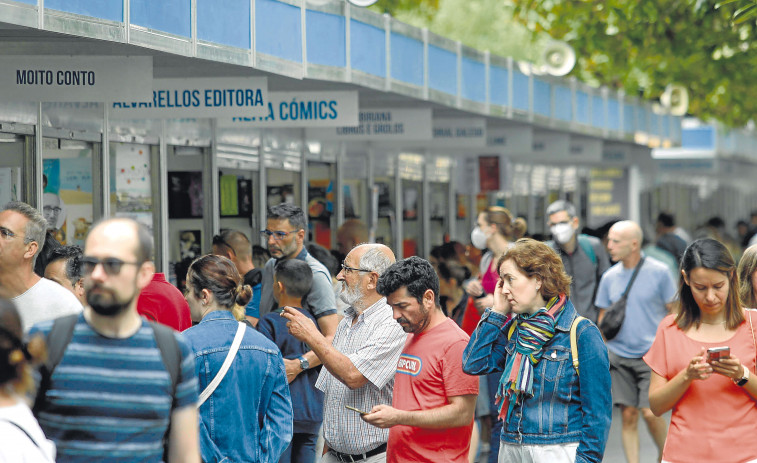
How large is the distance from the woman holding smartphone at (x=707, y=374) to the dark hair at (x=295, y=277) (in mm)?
2098

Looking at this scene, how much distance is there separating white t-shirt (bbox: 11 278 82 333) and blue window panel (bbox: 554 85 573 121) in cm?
1436

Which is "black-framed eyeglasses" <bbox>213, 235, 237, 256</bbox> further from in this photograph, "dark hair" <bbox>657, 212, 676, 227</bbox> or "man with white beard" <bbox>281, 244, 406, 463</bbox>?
"dark hair" <bbox>657, 212, 676, 227</bbox>

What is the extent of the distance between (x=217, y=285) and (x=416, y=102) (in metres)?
9.01

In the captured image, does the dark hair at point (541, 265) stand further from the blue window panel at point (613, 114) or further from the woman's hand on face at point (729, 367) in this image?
the blue window panel at point (613, 114)

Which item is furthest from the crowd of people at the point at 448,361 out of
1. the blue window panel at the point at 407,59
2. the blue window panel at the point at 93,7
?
the blue window panel at the point at 407,59

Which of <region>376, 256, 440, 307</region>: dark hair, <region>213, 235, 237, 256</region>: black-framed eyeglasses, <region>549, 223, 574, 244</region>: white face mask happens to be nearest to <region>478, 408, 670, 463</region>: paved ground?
<region>549, 223, 574, 244</region>: white face mask

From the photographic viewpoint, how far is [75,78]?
8.91 meters

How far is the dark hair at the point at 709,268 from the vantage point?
570 cm

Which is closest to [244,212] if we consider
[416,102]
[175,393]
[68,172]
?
[416,102]

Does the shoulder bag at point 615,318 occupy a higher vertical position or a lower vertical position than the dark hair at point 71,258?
lower

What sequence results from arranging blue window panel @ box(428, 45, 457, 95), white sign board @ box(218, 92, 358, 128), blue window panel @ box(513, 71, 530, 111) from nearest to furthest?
white sign board @ box(218, 92, 358, 128)
blue window panel @ box(428, 45, 457, 95)
blue window panel @ box(513, 71, 530, 111)

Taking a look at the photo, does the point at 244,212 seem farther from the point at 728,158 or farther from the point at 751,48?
the point at 728,158

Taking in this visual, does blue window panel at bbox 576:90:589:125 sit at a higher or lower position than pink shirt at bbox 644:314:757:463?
higher

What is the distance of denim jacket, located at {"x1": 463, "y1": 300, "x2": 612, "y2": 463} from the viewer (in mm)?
5293
